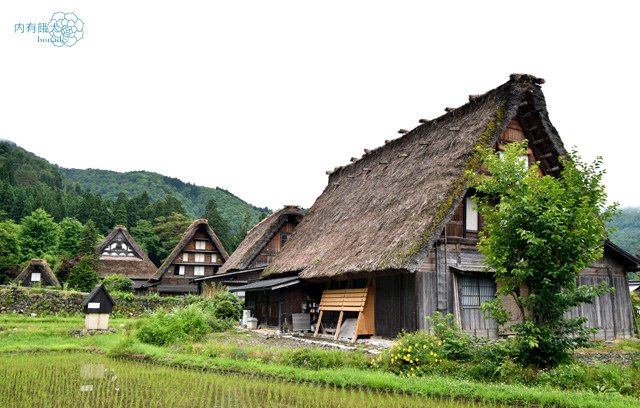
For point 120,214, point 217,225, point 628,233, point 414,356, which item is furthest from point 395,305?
point 628,233

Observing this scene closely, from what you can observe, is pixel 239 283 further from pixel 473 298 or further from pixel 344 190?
pixel 473 298

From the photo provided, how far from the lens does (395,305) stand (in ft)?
49.5

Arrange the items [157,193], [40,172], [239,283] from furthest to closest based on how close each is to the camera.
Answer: [157,193] < [40,172] < [239,283]

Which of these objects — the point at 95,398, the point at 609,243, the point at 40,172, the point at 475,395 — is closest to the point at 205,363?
the point at 95,398

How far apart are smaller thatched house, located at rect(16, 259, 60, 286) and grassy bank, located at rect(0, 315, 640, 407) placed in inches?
858

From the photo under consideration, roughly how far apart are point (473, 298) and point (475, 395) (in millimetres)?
7278

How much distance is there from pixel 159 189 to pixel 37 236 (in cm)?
5555

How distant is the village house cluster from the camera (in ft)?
47.6

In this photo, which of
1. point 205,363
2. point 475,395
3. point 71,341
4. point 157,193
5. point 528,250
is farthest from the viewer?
point 157,193

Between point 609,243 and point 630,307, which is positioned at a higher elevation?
point 609,243

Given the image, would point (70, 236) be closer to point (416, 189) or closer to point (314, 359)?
point (416, 189)

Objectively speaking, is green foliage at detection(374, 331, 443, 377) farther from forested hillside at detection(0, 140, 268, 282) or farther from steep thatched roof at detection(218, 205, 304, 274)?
forested hillside at detection(0, 140, 268, 282)

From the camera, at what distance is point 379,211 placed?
18.0 m

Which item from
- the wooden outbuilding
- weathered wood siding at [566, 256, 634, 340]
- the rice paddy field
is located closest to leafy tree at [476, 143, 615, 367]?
the rice paddy field
